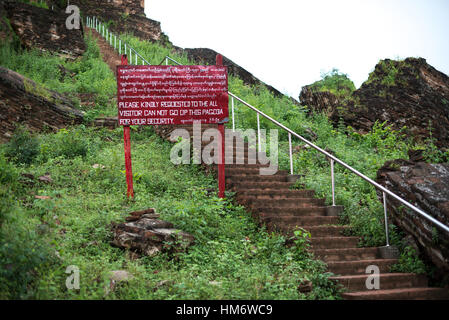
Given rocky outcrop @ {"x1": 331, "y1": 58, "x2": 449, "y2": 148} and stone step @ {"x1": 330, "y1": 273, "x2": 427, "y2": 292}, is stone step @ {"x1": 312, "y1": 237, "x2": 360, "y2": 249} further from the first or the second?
rocky outcrop @ {"x1": 331, "y1": 58, "x2": 449, "y2": 148}

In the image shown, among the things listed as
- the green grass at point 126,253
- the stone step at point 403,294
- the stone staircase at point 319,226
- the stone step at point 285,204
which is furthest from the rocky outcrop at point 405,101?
the stone step at point 403,294

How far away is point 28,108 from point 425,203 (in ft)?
32.5

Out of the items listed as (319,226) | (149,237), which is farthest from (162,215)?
(319,226)

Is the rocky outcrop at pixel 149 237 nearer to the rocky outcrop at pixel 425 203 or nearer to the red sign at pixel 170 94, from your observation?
the red sign at pixel 170 94

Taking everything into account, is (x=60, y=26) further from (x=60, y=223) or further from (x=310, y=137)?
(x=60, y=223)

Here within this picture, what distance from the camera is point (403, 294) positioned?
546 cm

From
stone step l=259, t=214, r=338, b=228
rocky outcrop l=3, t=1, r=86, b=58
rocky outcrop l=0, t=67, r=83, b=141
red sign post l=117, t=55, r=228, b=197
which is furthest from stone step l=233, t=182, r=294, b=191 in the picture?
rocky outcrop l=3, t=1, r=86, b=58

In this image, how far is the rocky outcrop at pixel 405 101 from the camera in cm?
1408

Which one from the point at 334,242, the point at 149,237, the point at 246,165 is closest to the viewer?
the point at 149,237

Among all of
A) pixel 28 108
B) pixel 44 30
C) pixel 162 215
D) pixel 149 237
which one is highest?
pixel 44 30

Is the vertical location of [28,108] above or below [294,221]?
above

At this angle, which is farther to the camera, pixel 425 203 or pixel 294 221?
pixel 294 221

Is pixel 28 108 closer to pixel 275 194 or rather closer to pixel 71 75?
pixel 71 75

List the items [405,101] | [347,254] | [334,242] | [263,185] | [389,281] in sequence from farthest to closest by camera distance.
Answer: [405,101]
[263,185]
[334,242]
[347,254]
[389,281]
